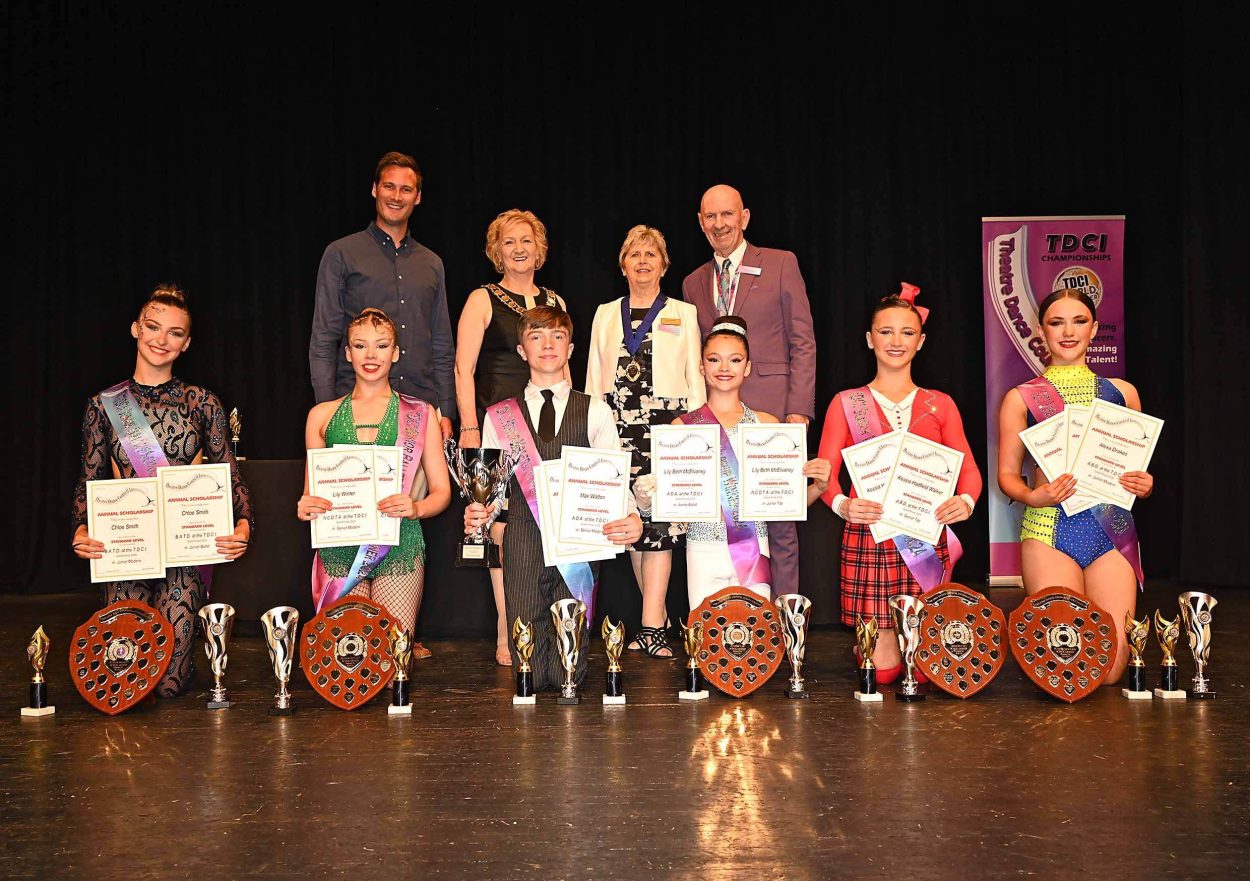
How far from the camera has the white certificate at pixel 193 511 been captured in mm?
3832

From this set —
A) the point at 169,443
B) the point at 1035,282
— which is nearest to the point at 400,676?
the point at 169,443

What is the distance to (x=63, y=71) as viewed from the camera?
6.94 m

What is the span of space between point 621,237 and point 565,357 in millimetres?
3039

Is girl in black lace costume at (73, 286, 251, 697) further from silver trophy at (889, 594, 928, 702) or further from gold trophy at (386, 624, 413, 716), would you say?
silver trophy at (889, 594, 928, 702)

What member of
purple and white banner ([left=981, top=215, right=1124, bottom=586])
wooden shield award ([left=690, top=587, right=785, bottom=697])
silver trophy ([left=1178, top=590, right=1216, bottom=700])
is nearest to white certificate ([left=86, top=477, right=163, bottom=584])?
wooden shield award ([left=690, top=587, right=785, bottom=697])

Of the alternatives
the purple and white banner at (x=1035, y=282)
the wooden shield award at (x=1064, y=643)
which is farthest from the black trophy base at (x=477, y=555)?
the purple and white banner at (x=1035, y=282)

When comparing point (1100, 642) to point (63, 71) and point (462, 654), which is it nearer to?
point (462, 654)

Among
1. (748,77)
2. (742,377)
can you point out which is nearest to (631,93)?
(748,77)

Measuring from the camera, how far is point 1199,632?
368 cm

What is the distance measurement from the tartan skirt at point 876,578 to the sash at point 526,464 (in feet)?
3.04

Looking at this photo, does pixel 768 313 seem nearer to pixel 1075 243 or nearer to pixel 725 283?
pixel 725 283

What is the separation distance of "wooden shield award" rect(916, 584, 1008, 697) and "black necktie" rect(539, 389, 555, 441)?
139 centimetres

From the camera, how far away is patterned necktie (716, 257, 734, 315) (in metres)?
4.72

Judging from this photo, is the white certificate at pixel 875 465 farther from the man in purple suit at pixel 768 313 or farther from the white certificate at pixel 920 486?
the man in purple suit at pixel 768 313
